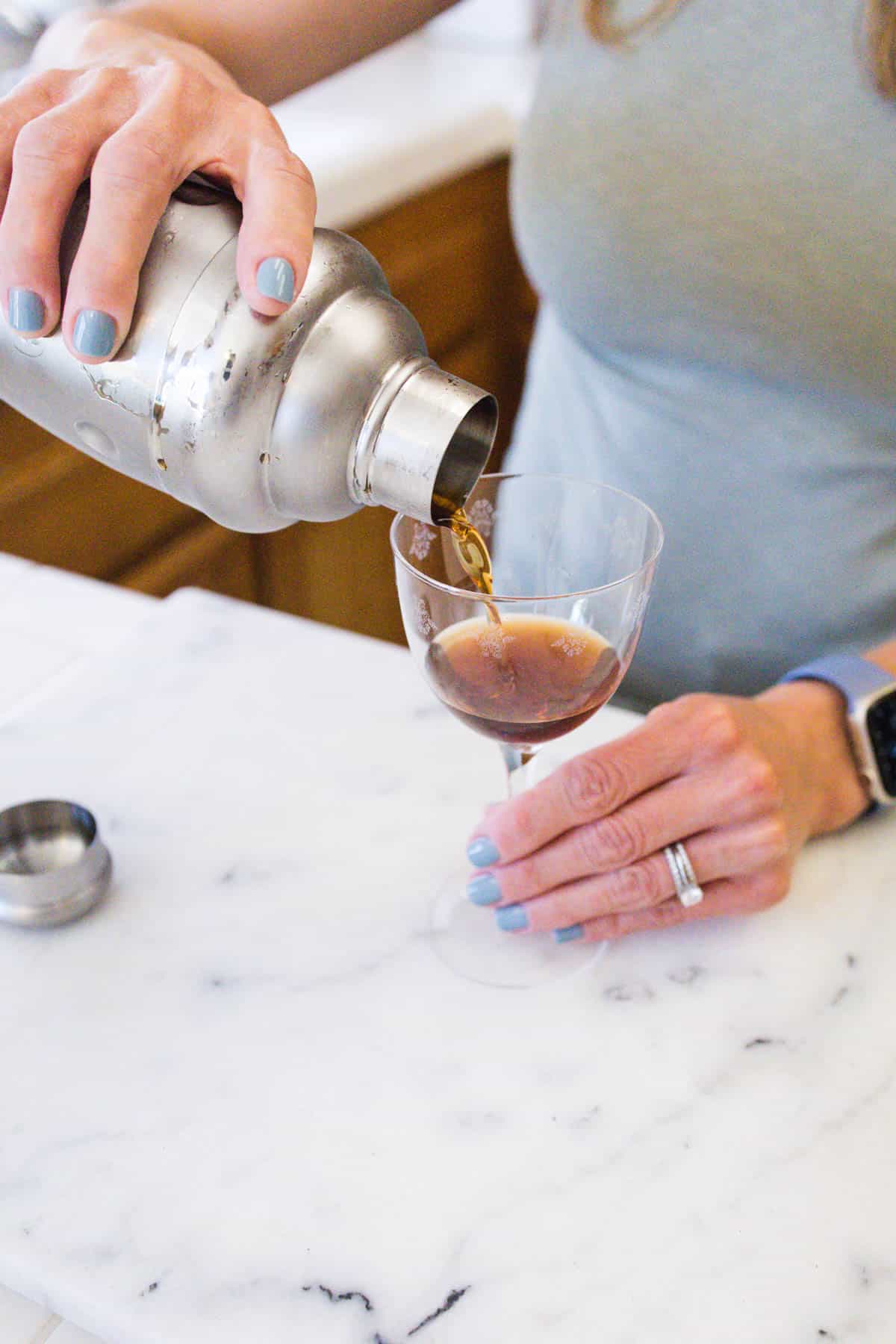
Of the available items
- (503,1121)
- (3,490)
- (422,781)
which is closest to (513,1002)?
(503,1121)

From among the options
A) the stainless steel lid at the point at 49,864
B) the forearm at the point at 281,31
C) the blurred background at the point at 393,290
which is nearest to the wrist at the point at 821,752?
the stainless steel lid at the point at 49,864

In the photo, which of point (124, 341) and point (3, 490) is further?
point (3, 490)

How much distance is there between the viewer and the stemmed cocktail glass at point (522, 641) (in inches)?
21.9

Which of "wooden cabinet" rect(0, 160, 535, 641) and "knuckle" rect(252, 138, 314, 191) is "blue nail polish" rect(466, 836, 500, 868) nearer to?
"knuckle" rect(252, 138, 314, 191)

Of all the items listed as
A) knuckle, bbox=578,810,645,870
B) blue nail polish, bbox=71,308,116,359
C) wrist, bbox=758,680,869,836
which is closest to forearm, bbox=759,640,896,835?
wrist, bbox=758,680,869,836

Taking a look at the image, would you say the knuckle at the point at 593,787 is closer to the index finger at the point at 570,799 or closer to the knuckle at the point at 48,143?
the index finger at the point at 570,799

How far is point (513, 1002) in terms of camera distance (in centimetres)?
55

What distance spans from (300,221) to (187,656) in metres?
0.38

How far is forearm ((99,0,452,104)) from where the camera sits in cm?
74

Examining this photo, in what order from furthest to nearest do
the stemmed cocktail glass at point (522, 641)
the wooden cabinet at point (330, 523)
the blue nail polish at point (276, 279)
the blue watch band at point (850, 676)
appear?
the wooden cabinet at point (330, 523) < the blue watch band at point (850, 676) < the stemmed cocktail glass at point (522, 641) < the blue nail polish at point (276, 279)

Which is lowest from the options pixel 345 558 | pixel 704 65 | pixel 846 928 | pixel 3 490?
pixel 345 558

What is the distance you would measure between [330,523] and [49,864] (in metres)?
1.06

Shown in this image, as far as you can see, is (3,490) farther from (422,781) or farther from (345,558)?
(422,781)

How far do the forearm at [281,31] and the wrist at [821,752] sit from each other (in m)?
0.52
